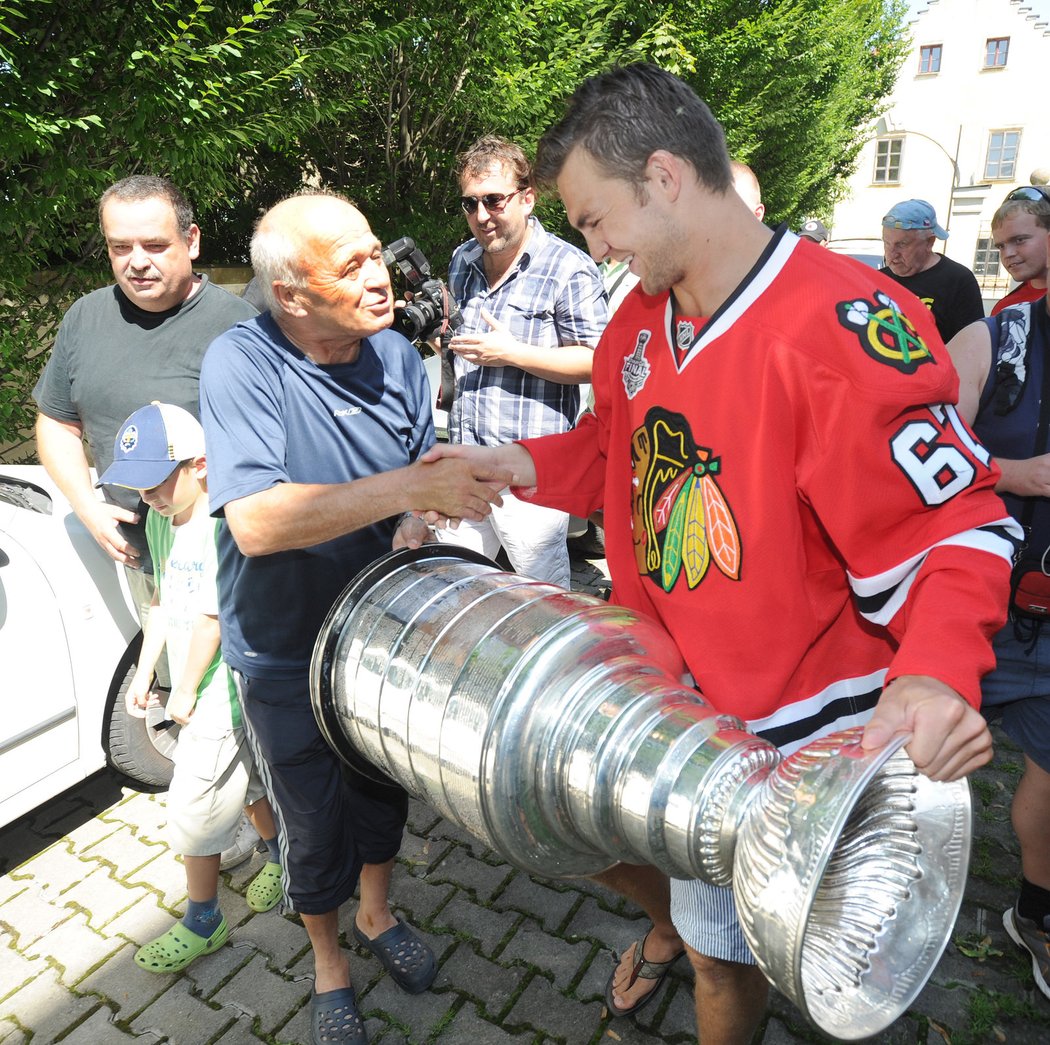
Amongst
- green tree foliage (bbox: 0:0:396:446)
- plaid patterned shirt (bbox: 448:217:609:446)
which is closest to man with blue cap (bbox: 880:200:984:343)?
plaid patterned shirt (bbox: 448:217:609:446)

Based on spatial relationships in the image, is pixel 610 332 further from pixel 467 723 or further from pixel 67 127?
pixel 67 127

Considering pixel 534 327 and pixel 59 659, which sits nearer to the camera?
pixel 59 659

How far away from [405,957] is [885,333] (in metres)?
2.05

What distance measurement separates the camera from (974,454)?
1341 millimetres

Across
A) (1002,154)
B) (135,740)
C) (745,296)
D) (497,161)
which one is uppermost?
(1002,154)

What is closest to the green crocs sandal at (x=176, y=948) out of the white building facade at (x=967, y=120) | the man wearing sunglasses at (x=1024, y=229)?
the man wearing sunglasses at (x=1024, y=229)

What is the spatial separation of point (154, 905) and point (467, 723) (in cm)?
205

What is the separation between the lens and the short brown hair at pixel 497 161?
3.43 metres

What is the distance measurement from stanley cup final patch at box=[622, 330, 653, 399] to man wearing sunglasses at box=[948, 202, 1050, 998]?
114 centimetres

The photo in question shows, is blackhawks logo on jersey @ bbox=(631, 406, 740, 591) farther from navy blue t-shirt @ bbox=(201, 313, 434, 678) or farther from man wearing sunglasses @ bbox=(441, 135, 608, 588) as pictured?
man wearing sunglasses @ bbox=(441, 135, 608, 588)

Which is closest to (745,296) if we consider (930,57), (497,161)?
(497,161)

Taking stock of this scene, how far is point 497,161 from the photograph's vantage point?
11.3 ft

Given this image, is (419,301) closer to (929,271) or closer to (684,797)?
(684,797)

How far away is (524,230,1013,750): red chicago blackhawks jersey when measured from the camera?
1.31 meters
